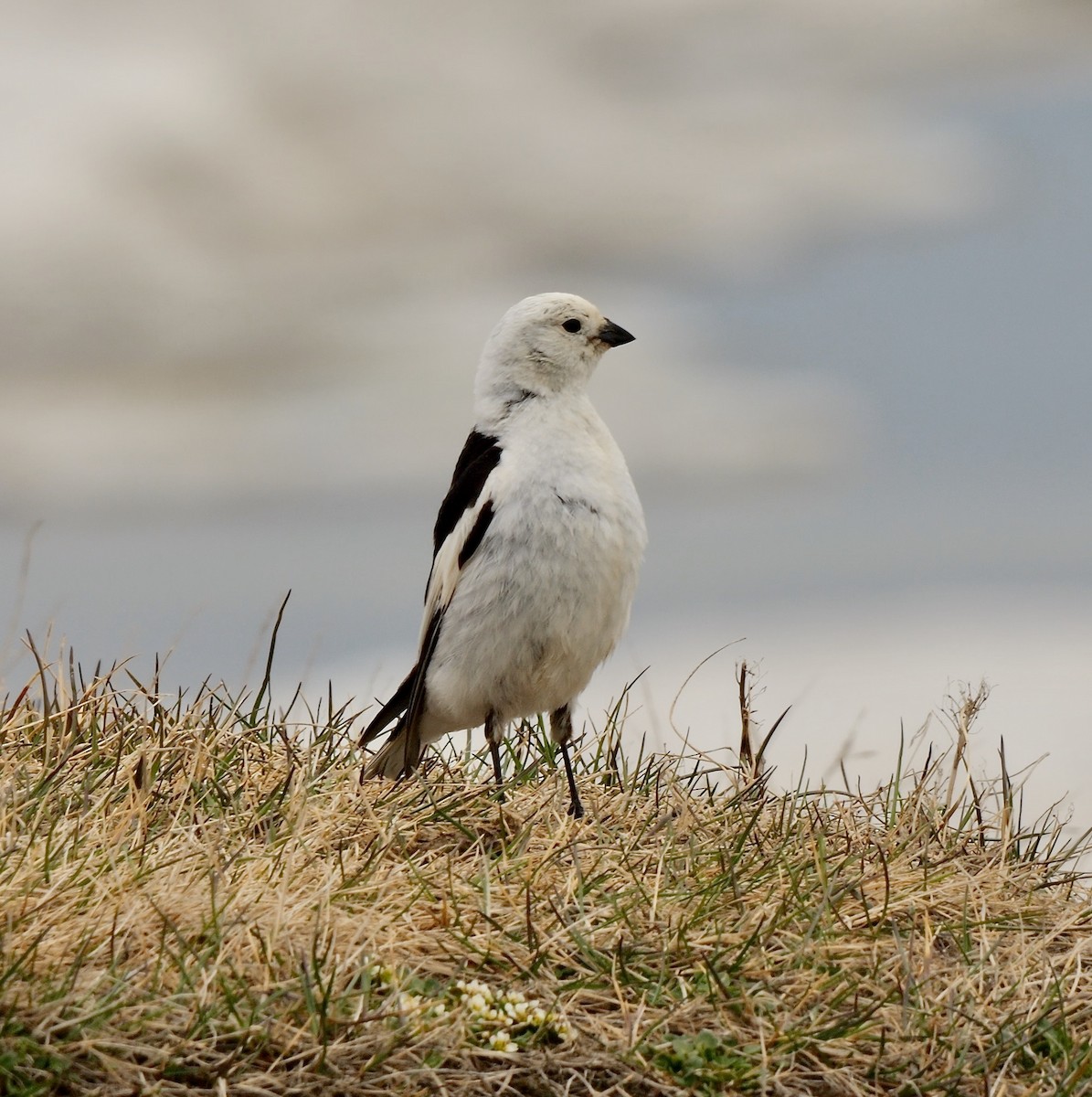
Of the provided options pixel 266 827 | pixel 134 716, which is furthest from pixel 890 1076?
pixel 134 716

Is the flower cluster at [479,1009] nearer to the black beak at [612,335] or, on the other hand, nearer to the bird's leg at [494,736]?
the bird's leg at [494,736]

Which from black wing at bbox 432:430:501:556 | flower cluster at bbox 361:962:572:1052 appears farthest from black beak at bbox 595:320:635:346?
flower cluster at bbox 361:962:572:1052

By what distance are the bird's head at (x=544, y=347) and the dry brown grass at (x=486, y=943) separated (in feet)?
5.60

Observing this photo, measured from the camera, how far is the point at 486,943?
394 centimetres

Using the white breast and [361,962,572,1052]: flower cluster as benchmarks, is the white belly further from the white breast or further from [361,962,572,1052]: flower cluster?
[361,962,572,1052]: flower cluster

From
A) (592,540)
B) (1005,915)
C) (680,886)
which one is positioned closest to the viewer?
(680,886)

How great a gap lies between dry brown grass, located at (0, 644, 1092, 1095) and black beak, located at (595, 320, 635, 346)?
1.99 m

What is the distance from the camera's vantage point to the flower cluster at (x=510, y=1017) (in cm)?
361

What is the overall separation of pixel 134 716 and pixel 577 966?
2793mm

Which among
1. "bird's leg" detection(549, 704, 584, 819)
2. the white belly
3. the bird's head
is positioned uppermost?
the bird's head

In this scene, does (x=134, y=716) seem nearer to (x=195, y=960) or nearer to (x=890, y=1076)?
(x=195, y=960)

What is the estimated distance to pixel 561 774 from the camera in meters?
5.91

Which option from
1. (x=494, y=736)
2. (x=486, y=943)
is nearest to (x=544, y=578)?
(x=494, y=736)

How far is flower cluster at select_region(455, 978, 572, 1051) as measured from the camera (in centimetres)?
361
